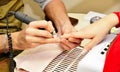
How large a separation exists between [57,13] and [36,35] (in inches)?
17.6

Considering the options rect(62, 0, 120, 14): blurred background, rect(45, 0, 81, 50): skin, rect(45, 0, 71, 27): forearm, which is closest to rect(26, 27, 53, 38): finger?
rect(45, 0, 81, 50): skin

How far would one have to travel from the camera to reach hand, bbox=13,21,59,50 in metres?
0.72

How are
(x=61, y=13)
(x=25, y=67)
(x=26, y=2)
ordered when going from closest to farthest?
(x=25, y=67) → (x=61, y=13) → (x=26, y=2)

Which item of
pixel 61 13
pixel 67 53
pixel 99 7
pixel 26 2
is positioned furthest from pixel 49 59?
pixel 26 2

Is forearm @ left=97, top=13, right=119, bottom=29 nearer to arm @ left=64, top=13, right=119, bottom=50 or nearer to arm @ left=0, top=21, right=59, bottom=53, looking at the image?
arm @ left=64, top=13, right=119, bottom=50

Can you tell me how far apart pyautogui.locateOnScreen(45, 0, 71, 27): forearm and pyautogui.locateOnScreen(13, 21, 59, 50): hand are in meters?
0.32

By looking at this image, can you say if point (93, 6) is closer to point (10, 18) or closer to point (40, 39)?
point (10, 18)

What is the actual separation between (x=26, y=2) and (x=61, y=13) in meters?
0.53

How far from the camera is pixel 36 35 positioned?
75cm

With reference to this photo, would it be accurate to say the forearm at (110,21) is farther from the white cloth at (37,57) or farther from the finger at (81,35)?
the white cloth at (37,57)

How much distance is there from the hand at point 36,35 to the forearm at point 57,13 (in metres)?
0.32

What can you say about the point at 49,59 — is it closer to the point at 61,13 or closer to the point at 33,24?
the point at 33,24

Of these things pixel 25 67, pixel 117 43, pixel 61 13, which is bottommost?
pixel 25 67

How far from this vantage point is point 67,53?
868 mm
